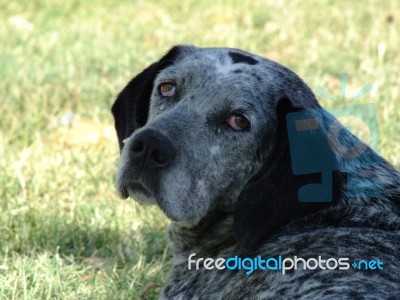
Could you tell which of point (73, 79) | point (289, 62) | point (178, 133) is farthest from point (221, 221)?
point (289, 62)

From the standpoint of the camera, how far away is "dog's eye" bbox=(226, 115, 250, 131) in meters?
4.14

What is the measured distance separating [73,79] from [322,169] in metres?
4.65

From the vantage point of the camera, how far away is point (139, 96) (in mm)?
4656

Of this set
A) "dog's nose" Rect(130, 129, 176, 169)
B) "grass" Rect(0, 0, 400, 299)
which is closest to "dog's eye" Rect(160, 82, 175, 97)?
"dog's nose" Rect(130, 129, 176, 169)

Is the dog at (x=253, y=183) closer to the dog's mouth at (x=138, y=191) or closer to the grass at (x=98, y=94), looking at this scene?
the dog's mouth at (x=138, y=191)

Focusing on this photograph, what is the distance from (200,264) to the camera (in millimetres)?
4180

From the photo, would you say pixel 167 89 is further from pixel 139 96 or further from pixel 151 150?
pixel 151 150

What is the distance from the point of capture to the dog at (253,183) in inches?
148

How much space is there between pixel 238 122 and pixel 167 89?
1.47 ft

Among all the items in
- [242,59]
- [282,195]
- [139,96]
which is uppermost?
[242,59]

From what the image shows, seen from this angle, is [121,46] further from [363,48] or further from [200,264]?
[200,264]

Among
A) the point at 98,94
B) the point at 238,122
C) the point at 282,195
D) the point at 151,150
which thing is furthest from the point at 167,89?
the point at 98,94

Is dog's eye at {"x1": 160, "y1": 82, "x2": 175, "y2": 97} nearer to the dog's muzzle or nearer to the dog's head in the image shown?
the dog's head

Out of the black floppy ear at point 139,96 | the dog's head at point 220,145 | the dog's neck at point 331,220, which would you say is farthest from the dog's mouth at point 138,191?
the black floppy ear at point 139,96
